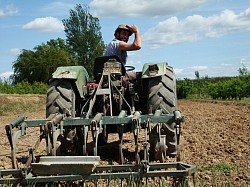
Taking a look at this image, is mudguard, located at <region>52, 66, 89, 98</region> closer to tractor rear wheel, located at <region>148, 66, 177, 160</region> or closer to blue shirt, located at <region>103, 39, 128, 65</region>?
blue shirt, located at <region>103, 39, 128, 65</region>

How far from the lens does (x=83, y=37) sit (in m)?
56.2

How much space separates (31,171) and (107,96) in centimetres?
218

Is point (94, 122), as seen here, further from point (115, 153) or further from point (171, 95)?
point (115, 153)

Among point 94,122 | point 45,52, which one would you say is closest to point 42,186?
point 94,122

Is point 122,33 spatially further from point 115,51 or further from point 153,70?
point 153,70

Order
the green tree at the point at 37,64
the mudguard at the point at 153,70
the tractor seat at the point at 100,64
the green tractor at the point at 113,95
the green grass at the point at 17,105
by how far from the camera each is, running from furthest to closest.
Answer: the green tree at the point at 37,64
the green grass at the point at 17,105
the tractor seat at the point at 100,64
the mudguard at the point at 153,70
the green tractor at the point at 113,95

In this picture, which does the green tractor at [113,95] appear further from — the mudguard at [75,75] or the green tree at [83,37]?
the green tree at [83,37]

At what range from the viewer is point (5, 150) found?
7.24 m

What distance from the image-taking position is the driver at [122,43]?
6.20 metres

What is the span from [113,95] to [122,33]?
102cm

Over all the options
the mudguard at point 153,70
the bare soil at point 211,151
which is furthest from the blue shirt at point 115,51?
the bare soil at point 211,151

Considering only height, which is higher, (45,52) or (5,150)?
(45,52)

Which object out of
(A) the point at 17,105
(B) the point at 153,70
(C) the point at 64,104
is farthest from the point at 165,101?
(A) the point at 17,105

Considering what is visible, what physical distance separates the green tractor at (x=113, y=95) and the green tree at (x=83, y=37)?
47473 millimetres
